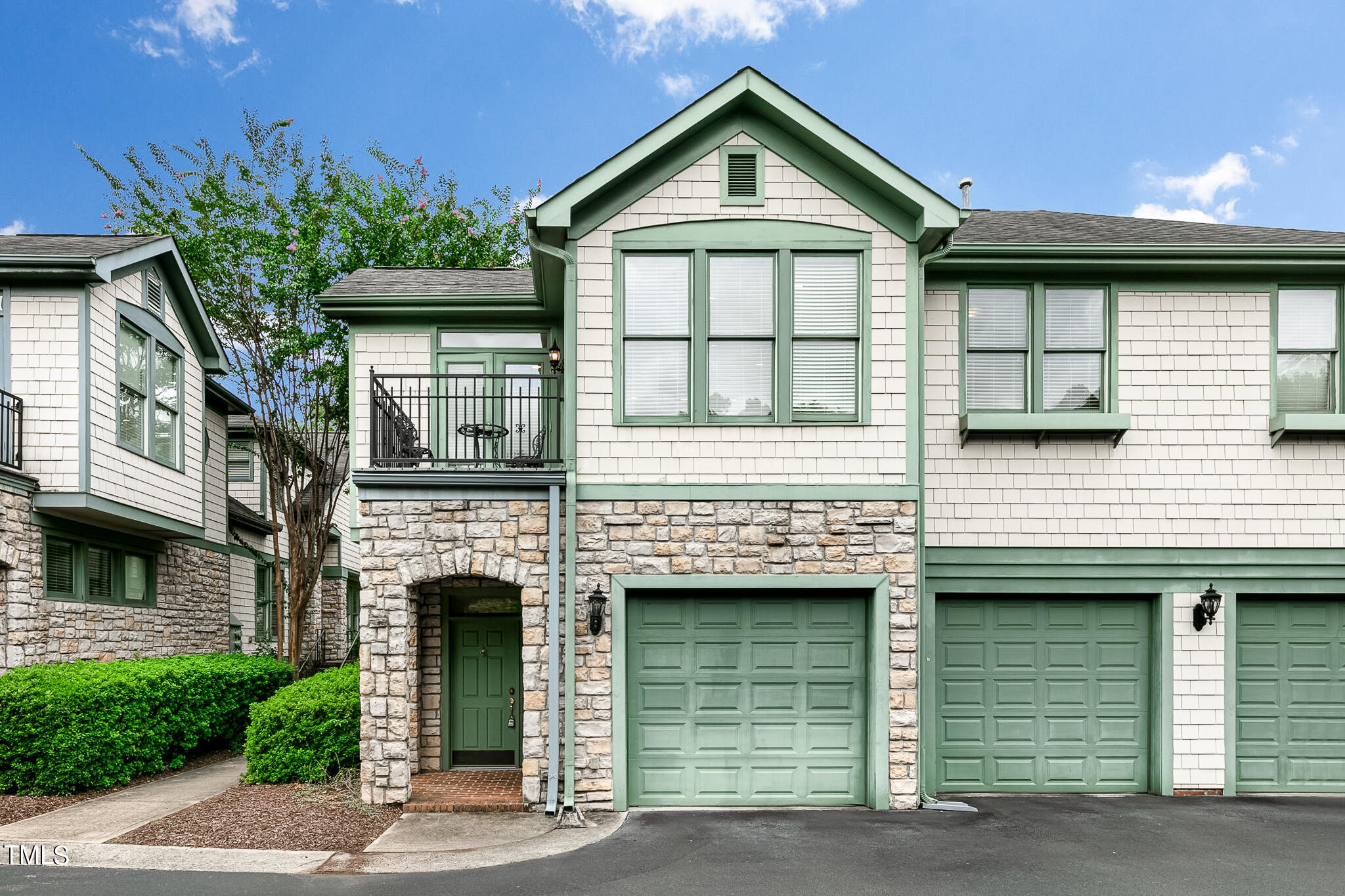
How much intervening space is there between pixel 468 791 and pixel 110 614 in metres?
7.05

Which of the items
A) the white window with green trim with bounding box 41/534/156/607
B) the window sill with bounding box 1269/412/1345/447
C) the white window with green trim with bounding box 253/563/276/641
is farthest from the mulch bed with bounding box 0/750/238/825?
the window sill with bounding box 1269/412/1345/447

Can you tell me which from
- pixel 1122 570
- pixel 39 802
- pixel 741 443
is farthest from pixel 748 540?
pixel 39 802

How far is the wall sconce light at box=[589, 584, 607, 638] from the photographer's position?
28.4ft

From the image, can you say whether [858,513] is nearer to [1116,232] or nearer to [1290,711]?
[1116,232]

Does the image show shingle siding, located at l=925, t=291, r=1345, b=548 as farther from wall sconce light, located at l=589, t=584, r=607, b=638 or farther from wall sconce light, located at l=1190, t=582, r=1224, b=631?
wall sconce light, located at l=589, t=584, r=607, b=638

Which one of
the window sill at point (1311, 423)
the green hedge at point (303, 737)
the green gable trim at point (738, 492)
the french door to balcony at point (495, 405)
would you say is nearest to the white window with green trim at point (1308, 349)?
the window sill at point (1311, 423)

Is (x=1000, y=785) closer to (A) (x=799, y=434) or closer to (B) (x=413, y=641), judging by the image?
(A) (x=799, y=434)

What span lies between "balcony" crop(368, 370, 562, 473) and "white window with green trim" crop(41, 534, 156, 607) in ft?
15.7

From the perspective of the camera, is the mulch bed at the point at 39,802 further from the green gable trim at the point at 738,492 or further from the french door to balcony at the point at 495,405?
the green gable trim at the point at 738,492

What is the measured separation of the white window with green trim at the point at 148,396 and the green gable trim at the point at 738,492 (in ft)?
25.6

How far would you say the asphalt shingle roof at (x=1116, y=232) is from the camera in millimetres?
9812

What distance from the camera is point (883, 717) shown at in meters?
8.73

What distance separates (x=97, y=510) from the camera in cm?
1140

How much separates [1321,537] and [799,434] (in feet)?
19.5
